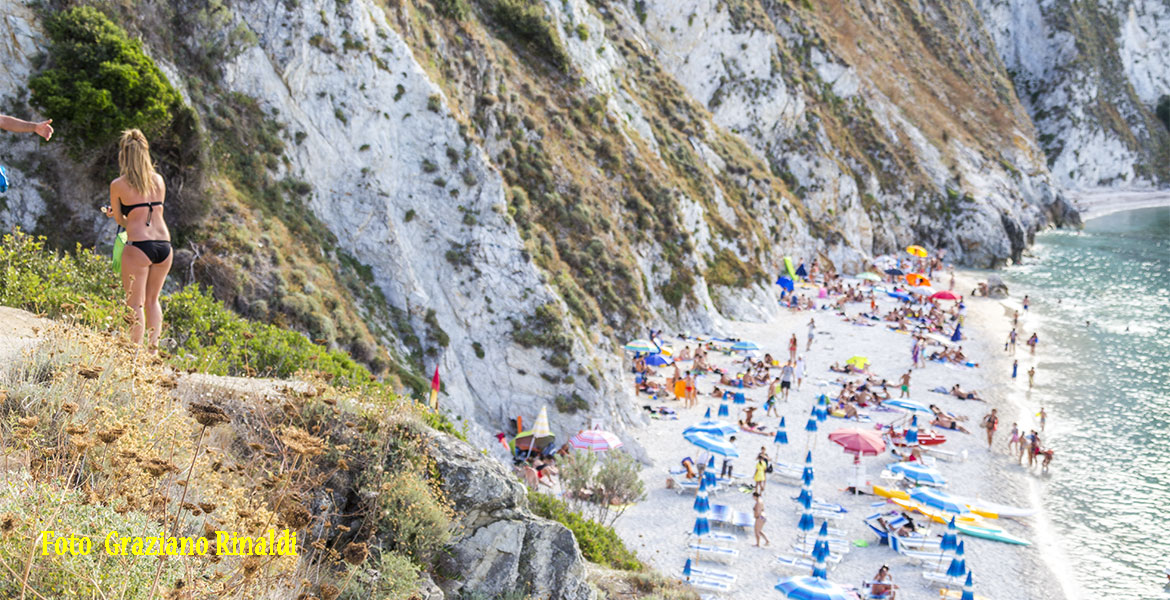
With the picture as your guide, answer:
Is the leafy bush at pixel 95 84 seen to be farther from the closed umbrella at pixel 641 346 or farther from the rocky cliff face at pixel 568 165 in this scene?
the closed umbrella at pixel 641 346

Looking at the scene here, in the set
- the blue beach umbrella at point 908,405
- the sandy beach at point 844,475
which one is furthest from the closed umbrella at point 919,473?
the blue beach umbrella at point 908,405

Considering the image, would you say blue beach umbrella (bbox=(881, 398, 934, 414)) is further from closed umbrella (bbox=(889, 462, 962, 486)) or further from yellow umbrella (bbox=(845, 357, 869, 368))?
closed umbrella (bbox=(889, 462, 962, 486))

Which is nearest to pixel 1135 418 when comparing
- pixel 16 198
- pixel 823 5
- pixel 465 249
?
pixel 465 249

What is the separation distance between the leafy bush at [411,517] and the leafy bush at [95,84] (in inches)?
613

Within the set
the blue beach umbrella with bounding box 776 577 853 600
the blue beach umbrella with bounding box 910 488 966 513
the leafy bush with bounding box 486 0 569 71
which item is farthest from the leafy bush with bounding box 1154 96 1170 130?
the blue beach umbrella with bounding box 776 577 853 600

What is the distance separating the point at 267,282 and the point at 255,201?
10.9 feet

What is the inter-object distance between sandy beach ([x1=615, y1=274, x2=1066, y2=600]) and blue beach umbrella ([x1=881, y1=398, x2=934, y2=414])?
65 cm

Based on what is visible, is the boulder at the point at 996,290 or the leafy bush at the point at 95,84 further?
the boulder at the point at 996,290

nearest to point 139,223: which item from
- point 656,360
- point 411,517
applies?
point 411,517

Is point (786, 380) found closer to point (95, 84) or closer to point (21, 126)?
point (95, 84)

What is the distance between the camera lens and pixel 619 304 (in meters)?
33.2

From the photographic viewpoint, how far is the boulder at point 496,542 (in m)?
7.94

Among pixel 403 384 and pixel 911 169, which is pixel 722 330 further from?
pixel 911 169

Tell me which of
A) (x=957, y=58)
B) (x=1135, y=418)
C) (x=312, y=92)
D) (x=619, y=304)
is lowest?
(x=1135, y=418)
